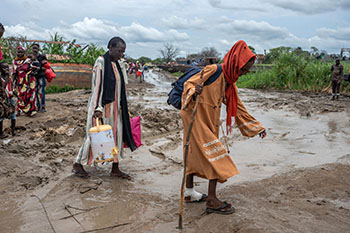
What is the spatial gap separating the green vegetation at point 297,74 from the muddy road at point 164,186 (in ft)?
35.7

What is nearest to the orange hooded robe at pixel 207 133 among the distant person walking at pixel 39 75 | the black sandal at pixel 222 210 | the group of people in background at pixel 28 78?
the black sandal at pixel 222 210

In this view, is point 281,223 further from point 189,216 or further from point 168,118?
point 168,118

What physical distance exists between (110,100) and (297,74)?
53.9 ft

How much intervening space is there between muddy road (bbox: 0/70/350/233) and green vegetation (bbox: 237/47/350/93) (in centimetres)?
1087

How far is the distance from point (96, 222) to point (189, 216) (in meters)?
0.83

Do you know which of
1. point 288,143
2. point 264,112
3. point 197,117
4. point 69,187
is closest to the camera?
point 197,117

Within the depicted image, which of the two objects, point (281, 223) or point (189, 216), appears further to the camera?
point (189, 216)

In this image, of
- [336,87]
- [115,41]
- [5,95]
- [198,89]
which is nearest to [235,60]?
[198,89]

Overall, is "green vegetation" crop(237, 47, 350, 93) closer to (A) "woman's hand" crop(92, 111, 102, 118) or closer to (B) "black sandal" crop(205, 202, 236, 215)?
(B) "black sandal" crop(205, 202, 236, 215)

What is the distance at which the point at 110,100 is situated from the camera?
151 inches

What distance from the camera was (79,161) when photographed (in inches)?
153

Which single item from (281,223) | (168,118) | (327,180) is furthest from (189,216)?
(168,118)

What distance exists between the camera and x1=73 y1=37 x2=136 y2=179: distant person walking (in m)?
3.80

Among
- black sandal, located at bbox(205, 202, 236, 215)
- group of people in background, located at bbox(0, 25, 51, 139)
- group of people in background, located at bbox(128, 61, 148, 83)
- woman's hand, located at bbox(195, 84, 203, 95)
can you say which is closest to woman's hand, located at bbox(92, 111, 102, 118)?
woman's hand, located at bbox(195, 84, 203, 95)
